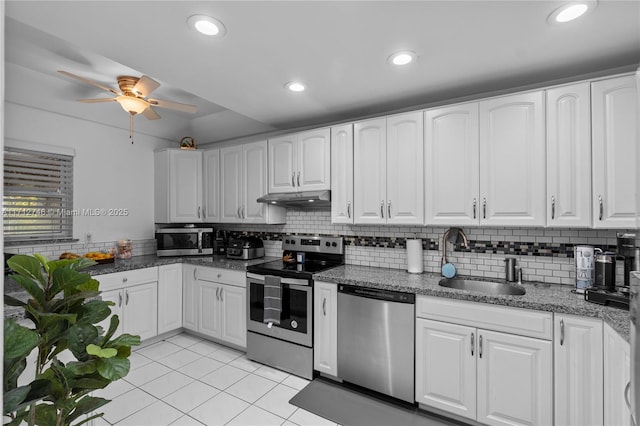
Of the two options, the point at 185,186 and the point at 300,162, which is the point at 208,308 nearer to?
the point at 185,186

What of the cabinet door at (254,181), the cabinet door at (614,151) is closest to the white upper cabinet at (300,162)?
the cabinet door at (254,181)

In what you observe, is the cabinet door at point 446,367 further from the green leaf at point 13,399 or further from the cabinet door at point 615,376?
the green leaf at point 13,399

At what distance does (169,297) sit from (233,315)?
839 millimetres

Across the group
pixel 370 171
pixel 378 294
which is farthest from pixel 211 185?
pixel 378 294

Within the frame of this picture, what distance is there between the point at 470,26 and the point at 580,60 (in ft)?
3.17

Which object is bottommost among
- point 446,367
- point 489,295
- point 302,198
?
point 446,367

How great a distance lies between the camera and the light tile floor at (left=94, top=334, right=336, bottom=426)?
2219mm

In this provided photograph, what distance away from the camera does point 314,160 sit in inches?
125

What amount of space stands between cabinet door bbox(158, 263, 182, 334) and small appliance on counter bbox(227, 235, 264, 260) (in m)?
0.63

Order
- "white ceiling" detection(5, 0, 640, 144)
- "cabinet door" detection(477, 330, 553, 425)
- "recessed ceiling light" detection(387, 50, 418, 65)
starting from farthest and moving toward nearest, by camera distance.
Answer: "recessed ceiling light" detection(387, 50, 418, 65)
"cabinet door" detection(477, 330, 553, 425)
"white ceiling" detection(5, 0, 640, 144)

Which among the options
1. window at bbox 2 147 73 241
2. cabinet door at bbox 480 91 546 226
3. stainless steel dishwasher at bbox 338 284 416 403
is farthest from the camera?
window at bbox 2 147 73 241

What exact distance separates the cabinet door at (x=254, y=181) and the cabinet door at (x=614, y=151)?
2.80 metres

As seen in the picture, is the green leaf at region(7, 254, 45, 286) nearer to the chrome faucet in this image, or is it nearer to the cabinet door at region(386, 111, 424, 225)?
the cabinet door at region(386, 111, 424, 225)

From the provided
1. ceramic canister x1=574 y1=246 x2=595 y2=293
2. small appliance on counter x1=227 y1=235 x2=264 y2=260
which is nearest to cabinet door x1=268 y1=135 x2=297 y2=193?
small appliance on counter x1=227 y1=235 x2=264 y2=260
